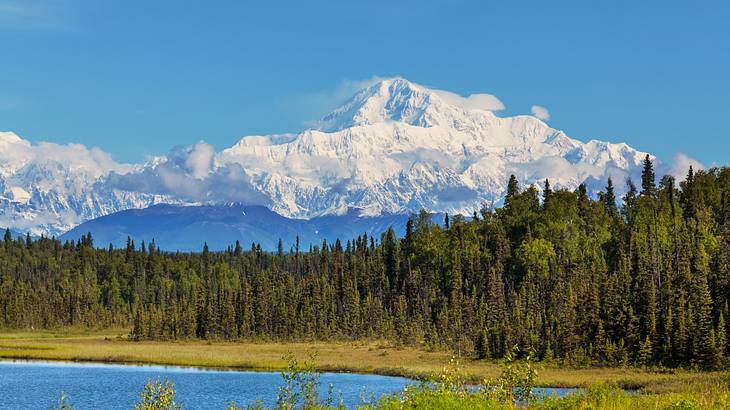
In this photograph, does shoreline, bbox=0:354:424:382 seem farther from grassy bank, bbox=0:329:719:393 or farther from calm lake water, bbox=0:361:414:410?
calm lake water, bbox=0:361:414:410

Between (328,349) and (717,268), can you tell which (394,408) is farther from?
(328,349)

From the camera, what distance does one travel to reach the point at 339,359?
12269 centimetres

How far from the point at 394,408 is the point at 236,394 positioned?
5098 cm

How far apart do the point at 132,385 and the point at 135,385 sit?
0.95 feet

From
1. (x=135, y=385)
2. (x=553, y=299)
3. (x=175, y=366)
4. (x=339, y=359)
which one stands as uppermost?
(x=553, y=299)

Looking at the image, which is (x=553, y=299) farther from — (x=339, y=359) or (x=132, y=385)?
(x=132, y=385)

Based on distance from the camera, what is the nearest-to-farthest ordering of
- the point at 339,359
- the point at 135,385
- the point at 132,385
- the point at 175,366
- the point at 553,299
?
1. the point at 132,385
2. the point at 135,385
3. the point at 175,366
4. the point at 339,359
5. the point at 553,299

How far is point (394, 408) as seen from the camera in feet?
104

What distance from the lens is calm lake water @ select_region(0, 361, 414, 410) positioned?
242 ft

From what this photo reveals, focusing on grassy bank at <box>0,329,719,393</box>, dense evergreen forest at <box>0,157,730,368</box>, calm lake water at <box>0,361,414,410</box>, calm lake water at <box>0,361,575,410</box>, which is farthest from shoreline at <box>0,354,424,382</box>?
dense evergreen forest at <box>0,157,730,368</box>

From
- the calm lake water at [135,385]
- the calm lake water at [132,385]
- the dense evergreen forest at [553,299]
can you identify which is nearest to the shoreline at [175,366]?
the calm lake water at [135,385]

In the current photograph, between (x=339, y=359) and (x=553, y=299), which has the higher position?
(x=553, y=299)

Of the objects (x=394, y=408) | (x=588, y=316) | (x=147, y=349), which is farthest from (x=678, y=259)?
(x=394, y=408)

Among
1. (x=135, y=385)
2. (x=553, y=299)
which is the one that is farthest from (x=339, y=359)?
(x=135, y=385)
